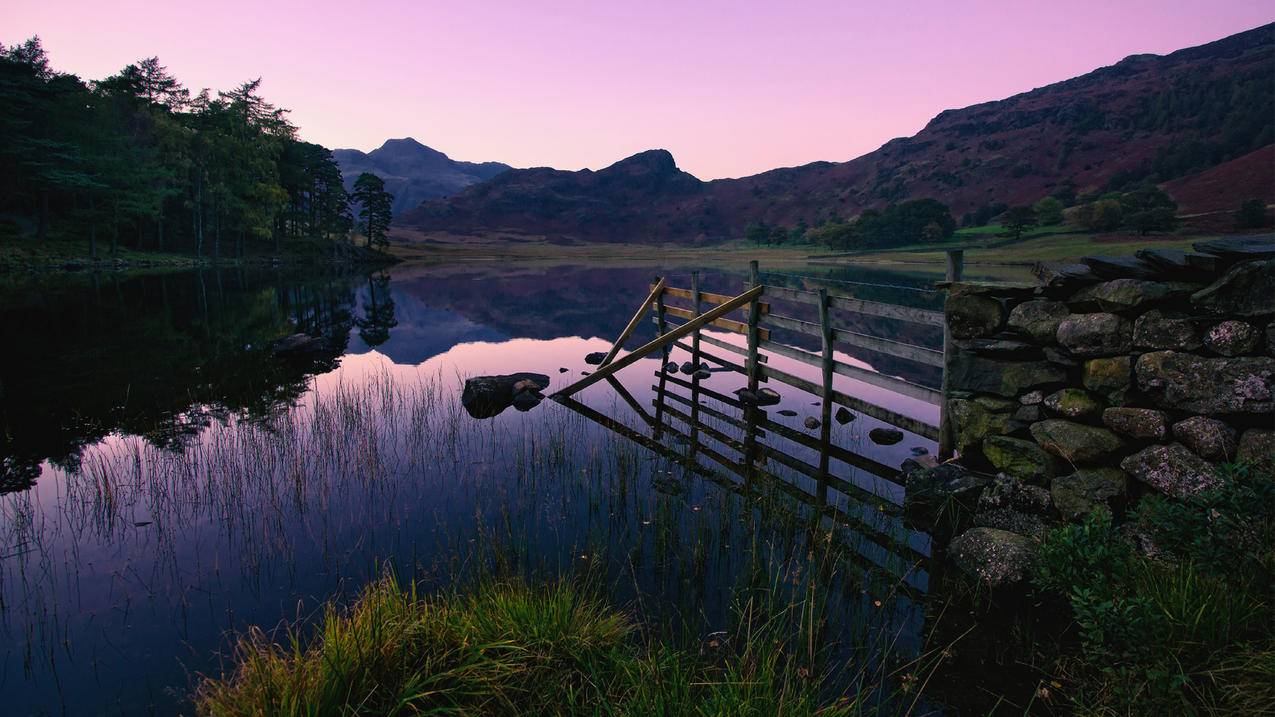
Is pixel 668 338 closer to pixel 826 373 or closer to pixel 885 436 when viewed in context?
pixel 826 373

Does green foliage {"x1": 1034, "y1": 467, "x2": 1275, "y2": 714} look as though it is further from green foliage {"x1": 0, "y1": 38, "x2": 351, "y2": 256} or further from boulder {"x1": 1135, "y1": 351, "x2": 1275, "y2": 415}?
green foliage {"x1": 0, "y1": 38, "x2": 351, "y2": 256}

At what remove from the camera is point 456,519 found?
7.46 metres

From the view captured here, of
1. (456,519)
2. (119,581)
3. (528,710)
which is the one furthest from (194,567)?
A: (528,710)

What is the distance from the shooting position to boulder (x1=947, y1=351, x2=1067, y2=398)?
7125 millimetres

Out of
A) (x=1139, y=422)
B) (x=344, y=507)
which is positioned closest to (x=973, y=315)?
(x=1139, y=422)

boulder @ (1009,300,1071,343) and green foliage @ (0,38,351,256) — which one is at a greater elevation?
green foliage @ (0,38,351,256)

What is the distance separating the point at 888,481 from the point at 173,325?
27.7 meters

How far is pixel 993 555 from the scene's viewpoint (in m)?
5.67

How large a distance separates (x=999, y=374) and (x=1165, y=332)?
6.40 feet

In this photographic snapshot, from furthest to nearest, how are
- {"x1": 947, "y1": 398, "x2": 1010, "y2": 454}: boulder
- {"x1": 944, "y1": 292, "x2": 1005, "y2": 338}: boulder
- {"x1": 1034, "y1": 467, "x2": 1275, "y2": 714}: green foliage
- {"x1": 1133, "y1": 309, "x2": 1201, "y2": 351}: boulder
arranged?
{"x1": 944, "y1": 292, "x2": 1005, "y2": 338}: boulder
{"x1": 947, "y1": 398, "x2": 1010, "y2": 454}: boulder
{"x1": 1133, "y1": 309, "x2": 1201, "y2": 351}: boulder
{"x1": 1034, "y1": 467, "x2": 1275, "y2": 714}: green foliage

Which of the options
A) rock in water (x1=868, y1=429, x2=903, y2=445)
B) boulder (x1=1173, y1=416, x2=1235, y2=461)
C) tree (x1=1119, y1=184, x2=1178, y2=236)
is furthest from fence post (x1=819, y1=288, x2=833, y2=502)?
tree (x1=1119, y1=184, x2=1178, y2=236)

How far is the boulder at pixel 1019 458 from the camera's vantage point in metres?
6.82

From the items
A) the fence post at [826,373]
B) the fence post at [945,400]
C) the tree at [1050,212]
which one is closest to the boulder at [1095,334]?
the fence post at [945,400]

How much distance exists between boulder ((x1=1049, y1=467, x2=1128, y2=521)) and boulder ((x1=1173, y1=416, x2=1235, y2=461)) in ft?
2.39
